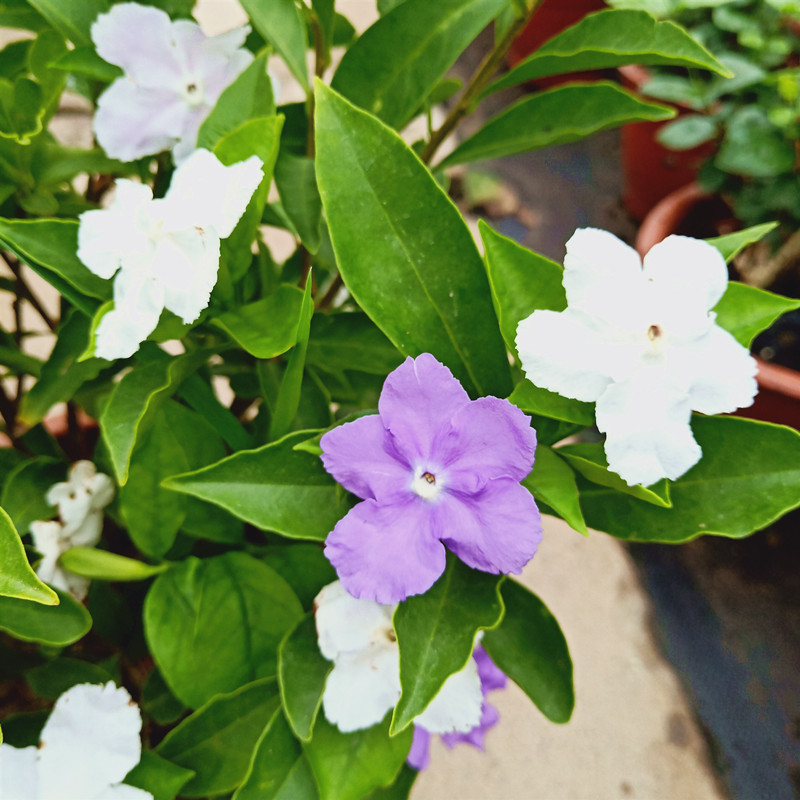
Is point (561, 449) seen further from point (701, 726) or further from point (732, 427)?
point (701, 726)

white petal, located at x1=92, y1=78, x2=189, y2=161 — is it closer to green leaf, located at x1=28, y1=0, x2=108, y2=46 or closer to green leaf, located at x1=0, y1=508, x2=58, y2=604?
green leaf, located at x1=28, y1=0, x2=108, y2=46

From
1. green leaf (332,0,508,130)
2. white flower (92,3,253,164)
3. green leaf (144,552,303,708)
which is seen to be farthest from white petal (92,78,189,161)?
green leaf (144,552,303,708)

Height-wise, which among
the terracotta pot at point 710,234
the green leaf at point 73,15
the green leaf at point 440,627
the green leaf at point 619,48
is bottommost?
the terracotta pot at point 710,234

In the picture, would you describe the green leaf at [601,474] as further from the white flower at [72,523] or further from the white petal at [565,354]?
the white flower at [72,523]

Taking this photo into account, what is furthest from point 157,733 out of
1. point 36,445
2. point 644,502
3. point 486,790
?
point 644,502

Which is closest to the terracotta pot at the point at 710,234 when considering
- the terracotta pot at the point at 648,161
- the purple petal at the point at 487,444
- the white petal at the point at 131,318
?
the terracotta pot at the point at 648,161

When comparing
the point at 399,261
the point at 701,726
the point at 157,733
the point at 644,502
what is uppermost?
the point at 399,261
